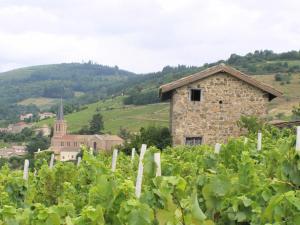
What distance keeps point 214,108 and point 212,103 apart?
0.19m

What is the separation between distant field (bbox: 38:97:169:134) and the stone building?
53545 millimetres

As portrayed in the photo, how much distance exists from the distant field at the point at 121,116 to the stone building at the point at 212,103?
5355cm

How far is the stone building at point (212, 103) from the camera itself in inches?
793

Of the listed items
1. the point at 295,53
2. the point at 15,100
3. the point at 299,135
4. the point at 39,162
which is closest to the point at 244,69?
the point at 295,53

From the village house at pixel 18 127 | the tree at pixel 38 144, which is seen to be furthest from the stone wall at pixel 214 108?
the village house at pixel 18 127

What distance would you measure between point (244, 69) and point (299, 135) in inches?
3361

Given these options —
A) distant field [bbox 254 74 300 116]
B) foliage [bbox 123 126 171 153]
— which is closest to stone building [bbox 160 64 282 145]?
foliage [bbox 123 126 171 153]

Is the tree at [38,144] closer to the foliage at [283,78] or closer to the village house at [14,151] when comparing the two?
the village house at [14,151]

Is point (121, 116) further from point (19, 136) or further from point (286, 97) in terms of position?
point (286, 97)

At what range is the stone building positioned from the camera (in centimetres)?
2014

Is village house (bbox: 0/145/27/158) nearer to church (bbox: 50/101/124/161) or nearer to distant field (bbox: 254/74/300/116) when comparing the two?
church (bbox: 50/101/124/161)

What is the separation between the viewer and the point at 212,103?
20.3 m

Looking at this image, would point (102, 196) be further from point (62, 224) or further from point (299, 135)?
point (299, 135)

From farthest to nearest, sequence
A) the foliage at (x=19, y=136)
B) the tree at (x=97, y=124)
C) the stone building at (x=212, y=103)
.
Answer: the foliage at (x=19, y=136) < the tree at (x=97, y=124) < the stone building at (x=212, y=103)
